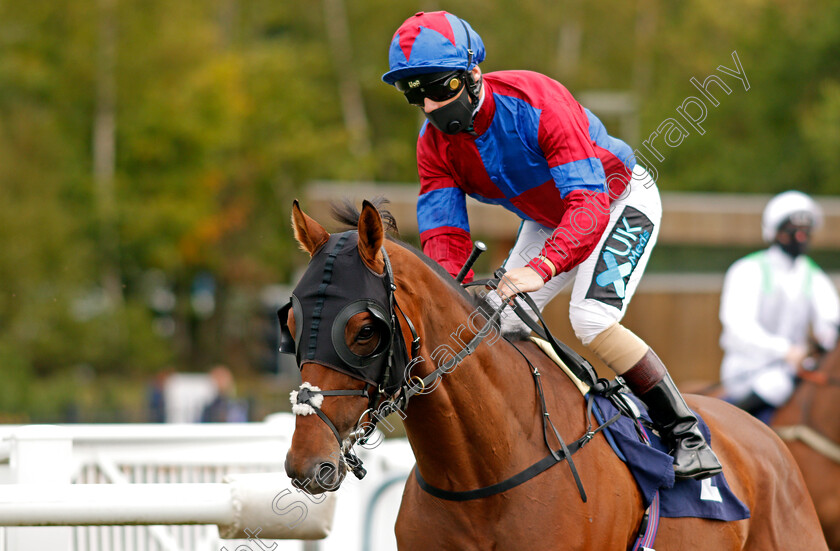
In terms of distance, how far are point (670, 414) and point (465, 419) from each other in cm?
90

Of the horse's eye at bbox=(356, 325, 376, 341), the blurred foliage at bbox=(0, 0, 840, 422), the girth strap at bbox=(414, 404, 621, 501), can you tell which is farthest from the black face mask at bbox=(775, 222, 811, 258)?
the blurred foliage at bbox=(0, 0, 840, 422)

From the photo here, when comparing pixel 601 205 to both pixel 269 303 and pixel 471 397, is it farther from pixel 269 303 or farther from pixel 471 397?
pixel 269 303

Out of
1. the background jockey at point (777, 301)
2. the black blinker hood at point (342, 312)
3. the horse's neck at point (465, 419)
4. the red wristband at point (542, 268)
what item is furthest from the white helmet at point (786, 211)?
the black blinker hood at point (342, 312)

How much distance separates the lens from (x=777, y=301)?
659 centimetres

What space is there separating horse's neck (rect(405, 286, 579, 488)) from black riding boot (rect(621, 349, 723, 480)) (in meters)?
0.55

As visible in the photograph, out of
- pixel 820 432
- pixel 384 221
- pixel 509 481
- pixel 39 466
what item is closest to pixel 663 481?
pixel 509 481

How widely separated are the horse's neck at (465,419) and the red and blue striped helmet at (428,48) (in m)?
0.73

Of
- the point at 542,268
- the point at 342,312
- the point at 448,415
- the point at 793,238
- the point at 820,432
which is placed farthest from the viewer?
the point at 793,238

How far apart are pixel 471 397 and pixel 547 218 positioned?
0.94 meters

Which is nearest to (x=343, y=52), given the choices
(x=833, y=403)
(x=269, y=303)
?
(x=269, y=303)

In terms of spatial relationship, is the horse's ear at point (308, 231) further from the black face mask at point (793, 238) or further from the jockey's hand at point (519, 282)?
the black face mask at point (793, 238)

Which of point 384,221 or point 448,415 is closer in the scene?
point 448,415

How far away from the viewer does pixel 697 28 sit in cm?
2688

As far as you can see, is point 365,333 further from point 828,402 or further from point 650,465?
point 828,402
